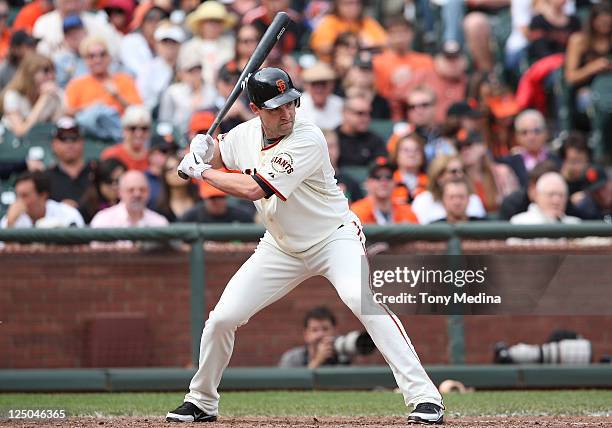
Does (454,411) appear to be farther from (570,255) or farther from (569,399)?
(570,255)

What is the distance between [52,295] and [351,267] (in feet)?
9.61

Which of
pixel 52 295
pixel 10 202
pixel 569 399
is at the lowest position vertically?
pixel 569 399

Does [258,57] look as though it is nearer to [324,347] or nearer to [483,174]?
[324,347]

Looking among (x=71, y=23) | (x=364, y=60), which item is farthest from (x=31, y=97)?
(x=364, y=60)

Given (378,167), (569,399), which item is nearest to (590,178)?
(378,167)

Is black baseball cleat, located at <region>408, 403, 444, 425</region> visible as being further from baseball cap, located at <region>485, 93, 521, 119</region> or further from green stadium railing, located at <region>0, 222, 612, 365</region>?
baseball cap, located at <region>485, 93, 521, 119</region>

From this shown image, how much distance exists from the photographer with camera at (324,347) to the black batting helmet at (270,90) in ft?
8.90

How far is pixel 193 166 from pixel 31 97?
505 centimetres

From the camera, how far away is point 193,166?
614 centimetres

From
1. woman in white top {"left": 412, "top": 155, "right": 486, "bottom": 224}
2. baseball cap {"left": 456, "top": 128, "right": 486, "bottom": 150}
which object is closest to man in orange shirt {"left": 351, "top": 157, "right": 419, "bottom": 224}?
woman in white top {"left": 412, "top": 155, "right": 486, "bottom": 224}

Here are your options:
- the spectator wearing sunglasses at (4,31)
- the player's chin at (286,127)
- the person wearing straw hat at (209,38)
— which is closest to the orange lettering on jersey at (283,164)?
the player's chin at (286,127)

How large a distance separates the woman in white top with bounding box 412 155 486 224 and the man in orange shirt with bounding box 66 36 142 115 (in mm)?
2911

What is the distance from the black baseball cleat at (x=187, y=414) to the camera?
6.50 meters

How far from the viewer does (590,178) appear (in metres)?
10.4
